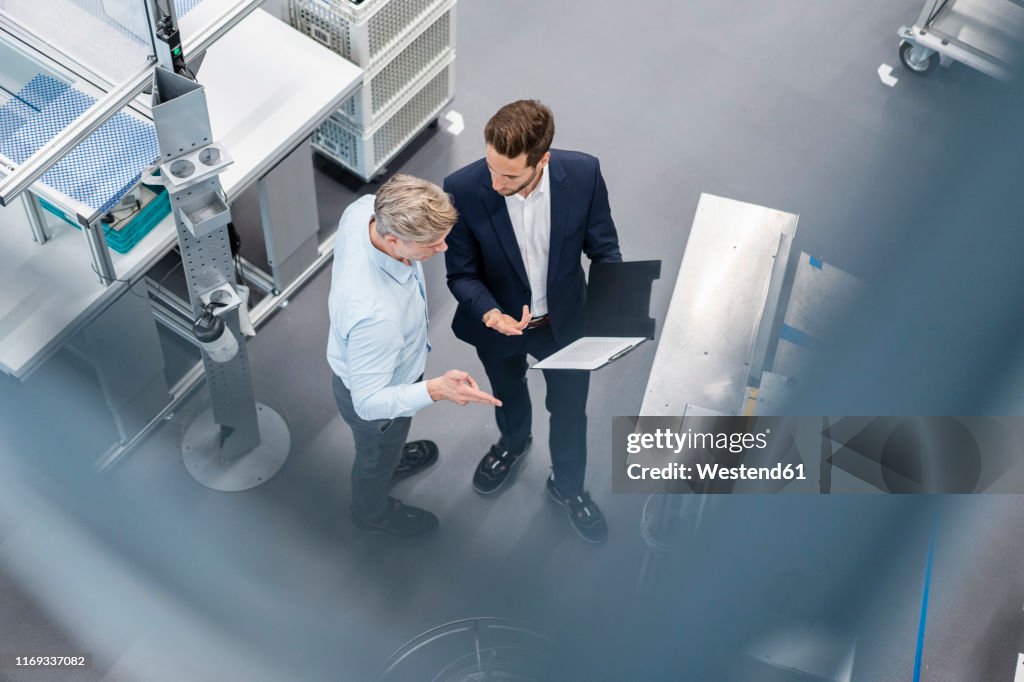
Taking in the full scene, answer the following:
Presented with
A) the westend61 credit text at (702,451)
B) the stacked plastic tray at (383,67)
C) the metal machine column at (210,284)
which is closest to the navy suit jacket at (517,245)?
the westend61 credit text at (702,451)

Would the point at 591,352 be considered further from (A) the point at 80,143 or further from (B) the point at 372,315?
(A) the point at 80,143

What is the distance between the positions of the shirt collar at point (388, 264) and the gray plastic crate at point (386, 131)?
1536mm

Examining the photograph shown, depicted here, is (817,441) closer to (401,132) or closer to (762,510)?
(762,510)

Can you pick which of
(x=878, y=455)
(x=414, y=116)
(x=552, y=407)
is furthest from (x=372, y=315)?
(x=414, y=116)

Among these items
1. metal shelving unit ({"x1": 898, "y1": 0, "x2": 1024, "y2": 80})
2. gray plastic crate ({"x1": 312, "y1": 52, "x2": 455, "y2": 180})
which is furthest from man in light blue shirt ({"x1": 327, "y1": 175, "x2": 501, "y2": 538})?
metal shelving unit ({"x1": 898, "y1": 0, "x2": 1024, "y2": 80})

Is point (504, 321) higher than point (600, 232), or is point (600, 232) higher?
point (600, 232)

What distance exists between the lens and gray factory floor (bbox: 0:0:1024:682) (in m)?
2.84

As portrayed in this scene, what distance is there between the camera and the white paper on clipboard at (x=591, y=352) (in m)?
2.36

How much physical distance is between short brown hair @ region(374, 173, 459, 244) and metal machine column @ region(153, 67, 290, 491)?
0.35m

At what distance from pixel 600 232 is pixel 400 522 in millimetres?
1154

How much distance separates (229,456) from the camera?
321cm

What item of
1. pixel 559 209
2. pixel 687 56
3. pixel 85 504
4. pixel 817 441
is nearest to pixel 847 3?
pixel 687 56

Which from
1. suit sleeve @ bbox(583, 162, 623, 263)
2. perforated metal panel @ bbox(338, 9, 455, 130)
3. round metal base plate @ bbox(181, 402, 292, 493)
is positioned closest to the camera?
suit sleeve @ bbox(583, 162, 623, 263)

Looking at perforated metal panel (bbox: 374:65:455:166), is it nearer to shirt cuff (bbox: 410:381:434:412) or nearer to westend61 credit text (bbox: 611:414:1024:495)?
shirt cuff (bbox: 410:381:434:412)
